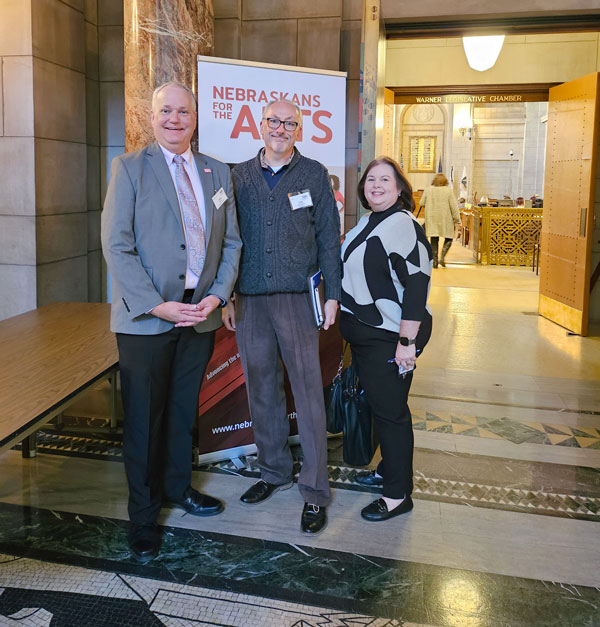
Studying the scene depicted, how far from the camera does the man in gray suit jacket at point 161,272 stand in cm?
236

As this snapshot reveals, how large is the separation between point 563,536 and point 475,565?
0.46 m

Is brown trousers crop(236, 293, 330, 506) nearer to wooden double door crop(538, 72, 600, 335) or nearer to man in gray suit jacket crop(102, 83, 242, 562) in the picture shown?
man in gray suit jacket crop(102, 83, 242, 562)

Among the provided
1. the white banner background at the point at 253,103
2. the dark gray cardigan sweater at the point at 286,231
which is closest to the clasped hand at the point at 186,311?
the dark gray cardigan sweater at the point at 286,231

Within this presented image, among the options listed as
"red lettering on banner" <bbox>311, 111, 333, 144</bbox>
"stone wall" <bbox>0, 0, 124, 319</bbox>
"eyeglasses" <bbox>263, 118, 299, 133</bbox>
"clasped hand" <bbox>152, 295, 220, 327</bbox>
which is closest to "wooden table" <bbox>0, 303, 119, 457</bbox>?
"clasped hand" <bbox>152, 295, 220, 327</bbox>

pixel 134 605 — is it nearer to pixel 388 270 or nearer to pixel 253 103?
pixel 388 270

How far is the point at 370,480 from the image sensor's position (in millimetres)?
3152

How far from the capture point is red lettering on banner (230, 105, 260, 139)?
3.72 meters

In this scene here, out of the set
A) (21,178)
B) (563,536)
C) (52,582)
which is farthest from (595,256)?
(52,582)

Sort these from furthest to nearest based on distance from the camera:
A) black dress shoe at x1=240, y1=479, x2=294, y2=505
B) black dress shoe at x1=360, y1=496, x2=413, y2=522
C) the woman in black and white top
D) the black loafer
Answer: the black loafer
black dress shoe at x1=240, y1=479, x2=294, y2=505
black dress shoe at x1=360, y1=496, x2=413, y2=522
the woman in black and white top

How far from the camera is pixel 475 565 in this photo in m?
2.47

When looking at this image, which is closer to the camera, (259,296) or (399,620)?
(399,620)

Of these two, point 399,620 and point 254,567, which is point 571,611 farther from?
point 254,567

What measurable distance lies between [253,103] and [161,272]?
5.54 feet

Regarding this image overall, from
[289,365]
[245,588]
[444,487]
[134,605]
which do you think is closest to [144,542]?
[134,605]
